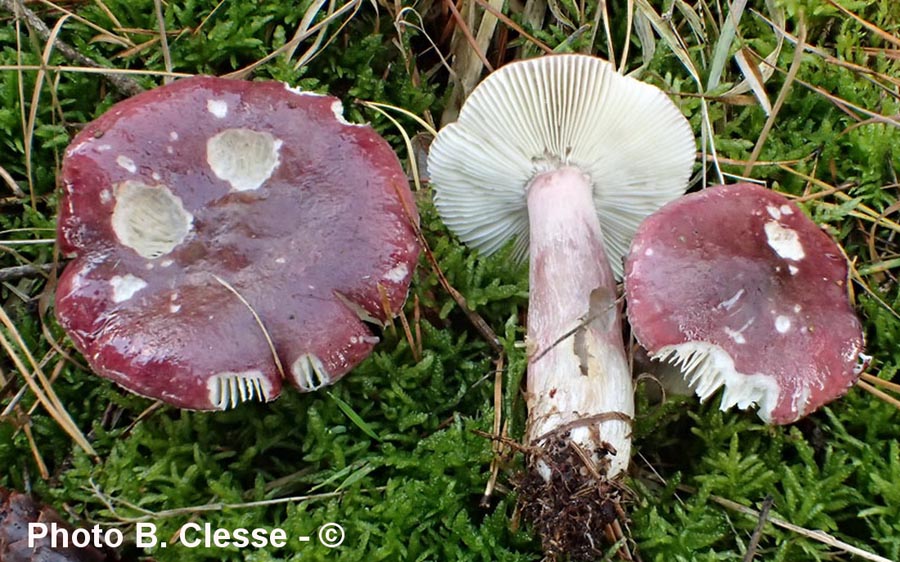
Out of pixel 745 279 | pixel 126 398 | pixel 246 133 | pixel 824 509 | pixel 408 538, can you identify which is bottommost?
pixel 824 509

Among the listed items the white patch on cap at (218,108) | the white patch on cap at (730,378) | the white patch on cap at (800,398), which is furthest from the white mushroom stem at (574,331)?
the white patch on cap at (218,108)

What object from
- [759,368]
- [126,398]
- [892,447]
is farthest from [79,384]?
[892,447]

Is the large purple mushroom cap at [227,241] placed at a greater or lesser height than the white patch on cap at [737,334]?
greater

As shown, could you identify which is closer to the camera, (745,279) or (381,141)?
(745,279)

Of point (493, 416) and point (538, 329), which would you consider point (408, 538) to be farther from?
point (538, 329)

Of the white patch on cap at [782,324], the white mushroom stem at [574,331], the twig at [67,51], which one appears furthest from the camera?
the twig at [67,51]

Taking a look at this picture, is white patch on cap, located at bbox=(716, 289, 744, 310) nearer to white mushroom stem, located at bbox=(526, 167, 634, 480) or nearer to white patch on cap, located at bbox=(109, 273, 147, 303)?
white mushroom stem, located at bbox=(526, 167, 634, 480)

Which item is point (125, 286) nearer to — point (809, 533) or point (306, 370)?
point (306, 370)

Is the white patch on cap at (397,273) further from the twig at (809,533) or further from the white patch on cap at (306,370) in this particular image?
the twig at (809,533)
